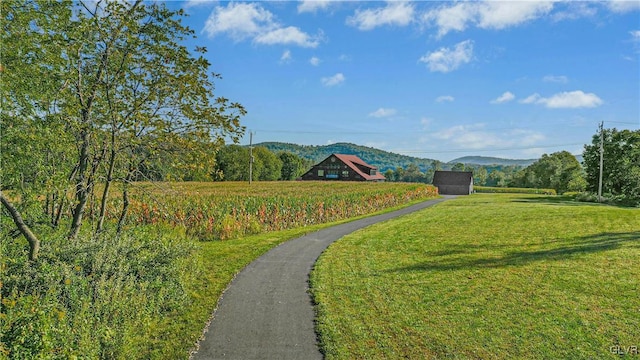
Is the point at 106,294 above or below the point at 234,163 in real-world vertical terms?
below

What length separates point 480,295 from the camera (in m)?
10.1

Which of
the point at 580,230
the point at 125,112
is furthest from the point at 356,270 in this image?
the point at 580,230

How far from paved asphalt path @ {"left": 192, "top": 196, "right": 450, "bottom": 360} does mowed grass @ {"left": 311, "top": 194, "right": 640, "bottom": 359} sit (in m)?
0.44

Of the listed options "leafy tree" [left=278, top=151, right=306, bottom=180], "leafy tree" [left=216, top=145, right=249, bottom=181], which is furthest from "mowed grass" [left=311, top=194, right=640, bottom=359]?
"leafy tree" [left=278, top=151, right=306, bottom=180]

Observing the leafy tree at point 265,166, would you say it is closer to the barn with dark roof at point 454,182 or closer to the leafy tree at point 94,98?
the barn with dark roof at point 454,182

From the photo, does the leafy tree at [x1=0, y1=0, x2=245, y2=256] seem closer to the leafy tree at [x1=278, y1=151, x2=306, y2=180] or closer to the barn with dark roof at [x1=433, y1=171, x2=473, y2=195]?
the barn with dark roof at [x1=433, y1=171, x2=473, y2=195]

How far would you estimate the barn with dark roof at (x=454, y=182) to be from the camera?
76.8m

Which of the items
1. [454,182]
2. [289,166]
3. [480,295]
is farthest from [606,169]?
[289,166]

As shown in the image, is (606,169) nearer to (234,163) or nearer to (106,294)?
(106,294)

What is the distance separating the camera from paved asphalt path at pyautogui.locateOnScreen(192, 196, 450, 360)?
23.3ft

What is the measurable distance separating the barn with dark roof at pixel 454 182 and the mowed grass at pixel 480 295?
196 ft

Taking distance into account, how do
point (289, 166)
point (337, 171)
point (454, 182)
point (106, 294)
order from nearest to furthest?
point (106, 294) → point (454, 182) → point (337, 171) → point (289, 166)

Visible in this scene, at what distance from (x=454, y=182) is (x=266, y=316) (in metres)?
76.1

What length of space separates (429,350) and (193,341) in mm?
4669
